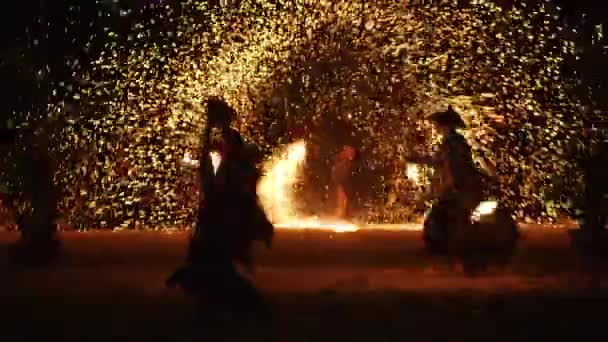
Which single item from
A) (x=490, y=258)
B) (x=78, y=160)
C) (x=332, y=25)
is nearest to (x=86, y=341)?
(x=490, y=258)

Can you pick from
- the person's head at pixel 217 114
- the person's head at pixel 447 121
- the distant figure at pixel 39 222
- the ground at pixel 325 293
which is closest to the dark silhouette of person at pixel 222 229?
the person's head at pixel 217 114

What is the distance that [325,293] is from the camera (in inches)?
410

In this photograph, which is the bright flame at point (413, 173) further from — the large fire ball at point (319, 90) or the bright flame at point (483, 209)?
the bright flame at point (483, 209)

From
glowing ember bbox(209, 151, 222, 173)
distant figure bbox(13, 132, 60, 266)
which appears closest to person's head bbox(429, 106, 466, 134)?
glowing ember bbox(209, 151, 222, 173)

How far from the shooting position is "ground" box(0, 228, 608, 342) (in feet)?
27.8

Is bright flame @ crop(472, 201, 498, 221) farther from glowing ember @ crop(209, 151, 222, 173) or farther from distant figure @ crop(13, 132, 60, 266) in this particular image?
distant figure @ crop(13, 132, 60, 266)

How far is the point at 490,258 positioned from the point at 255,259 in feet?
8.55

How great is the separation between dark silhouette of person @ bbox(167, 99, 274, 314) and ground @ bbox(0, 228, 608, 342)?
0.87ft

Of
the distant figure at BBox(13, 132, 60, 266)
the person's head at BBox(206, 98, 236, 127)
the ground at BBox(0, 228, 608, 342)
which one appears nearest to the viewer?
the ground at BBox(0, 228, 608, 342)

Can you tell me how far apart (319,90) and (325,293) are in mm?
7523

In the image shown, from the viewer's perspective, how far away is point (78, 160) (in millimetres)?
16547

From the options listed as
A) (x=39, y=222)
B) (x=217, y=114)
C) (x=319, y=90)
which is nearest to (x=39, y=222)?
(x=39, y=222)

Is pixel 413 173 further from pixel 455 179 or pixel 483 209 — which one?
pixel 455 179

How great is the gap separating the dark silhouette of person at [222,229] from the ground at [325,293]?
0.27 meters
